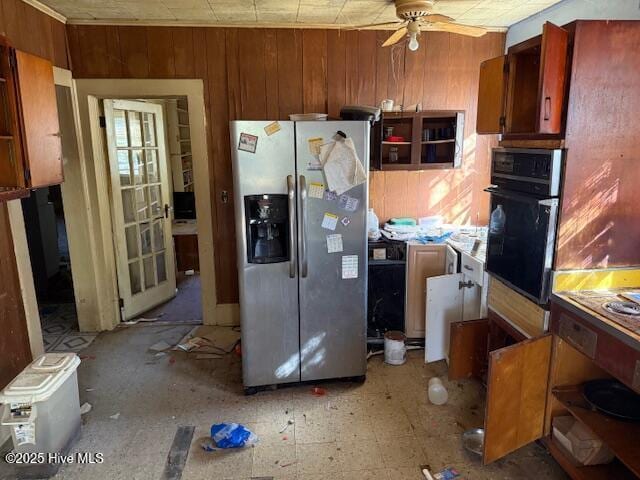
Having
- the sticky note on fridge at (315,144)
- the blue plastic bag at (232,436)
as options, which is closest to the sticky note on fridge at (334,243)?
the sticky note on fridge at (315,144)

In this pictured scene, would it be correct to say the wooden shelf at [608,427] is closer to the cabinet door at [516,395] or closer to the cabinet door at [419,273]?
the cabinet door at [516,395]

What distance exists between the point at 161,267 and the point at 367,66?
269cm

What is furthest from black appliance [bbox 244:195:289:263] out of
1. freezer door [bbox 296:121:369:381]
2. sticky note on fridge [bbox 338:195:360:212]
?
sticky note on fridge [bbox 338:195:360:212]

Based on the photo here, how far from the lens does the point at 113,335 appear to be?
3699 mm

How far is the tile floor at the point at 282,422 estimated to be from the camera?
86.4 inches

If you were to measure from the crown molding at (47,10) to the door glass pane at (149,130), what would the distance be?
982 mm

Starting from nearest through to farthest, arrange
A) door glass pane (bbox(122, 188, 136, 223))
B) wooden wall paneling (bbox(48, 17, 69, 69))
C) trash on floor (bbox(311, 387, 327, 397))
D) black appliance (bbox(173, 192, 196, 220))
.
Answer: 1. trash on floor (bbox(311, 387, 327, 397))
2. wooden wall paneling (bbox(48, 17, 69, 69))
3. door glass pane (bbox(122, 188, 136, 223))
4. black appliance (bbox(173, 192, 196, 220))

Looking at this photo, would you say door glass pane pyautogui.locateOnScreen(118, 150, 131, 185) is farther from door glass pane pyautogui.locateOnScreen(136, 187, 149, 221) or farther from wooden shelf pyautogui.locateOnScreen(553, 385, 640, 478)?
wooden shelf pyautogui.locateOnScreen(553, 385, 640, 478)

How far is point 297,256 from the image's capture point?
2.69 m

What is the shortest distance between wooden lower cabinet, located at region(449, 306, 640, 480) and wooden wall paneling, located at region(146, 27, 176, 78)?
306cm

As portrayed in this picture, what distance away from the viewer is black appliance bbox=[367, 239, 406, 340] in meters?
3.32

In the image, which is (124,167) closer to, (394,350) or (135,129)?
(135,129)

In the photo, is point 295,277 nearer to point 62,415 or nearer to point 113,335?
point 62,415

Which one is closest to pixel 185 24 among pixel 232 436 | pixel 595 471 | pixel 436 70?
pixel 436 70
